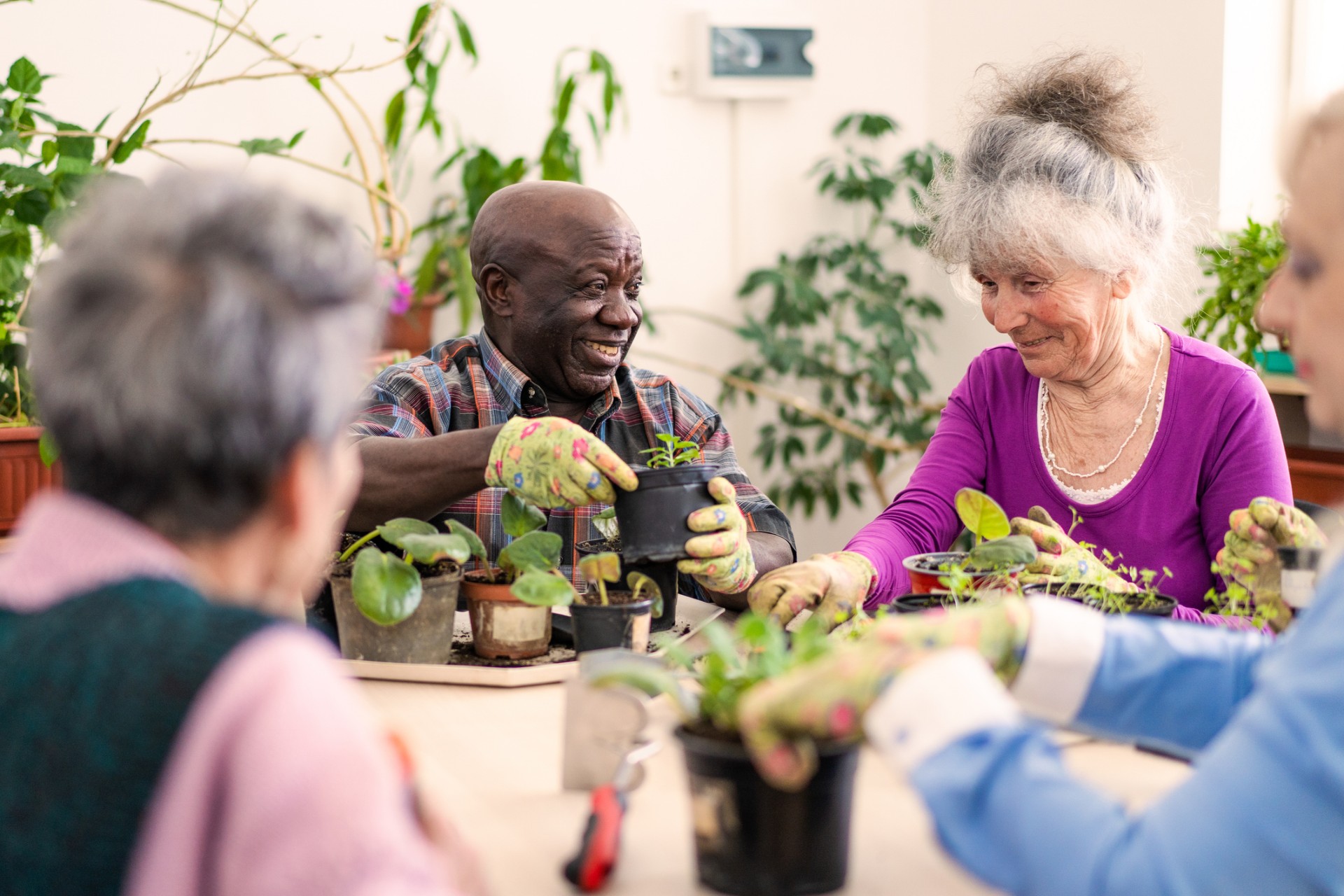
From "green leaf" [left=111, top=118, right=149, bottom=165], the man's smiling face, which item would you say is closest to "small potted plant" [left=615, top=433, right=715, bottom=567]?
the man's smiling face

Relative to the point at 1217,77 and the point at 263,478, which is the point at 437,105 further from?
the point at 263,478

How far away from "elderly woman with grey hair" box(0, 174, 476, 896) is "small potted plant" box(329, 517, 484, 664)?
0.61 metres

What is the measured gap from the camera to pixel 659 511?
1.44 meters

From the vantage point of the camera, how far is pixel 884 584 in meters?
1.75

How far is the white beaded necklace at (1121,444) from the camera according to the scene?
1896 mm

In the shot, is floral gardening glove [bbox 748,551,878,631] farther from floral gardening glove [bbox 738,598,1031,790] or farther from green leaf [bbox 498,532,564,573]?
floral gardening glove [bbox 738,598,1031,790]

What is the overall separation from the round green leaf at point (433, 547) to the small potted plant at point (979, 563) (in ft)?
1.65

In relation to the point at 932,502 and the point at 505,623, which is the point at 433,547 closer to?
the point at 505,623

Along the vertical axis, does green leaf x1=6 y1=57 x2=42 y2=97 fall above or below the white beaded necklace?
above

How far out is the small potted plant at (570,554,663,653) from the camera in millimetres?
1341

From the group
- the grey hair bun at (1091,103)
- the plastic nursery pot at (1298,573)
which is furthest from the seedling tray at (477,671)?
the grey hair bun at (1091,103)

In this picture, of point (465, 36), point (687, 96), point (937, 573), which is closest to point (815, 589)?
point (937, 573)

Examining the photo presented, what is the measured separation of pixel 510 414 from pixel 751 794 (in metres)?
1.21

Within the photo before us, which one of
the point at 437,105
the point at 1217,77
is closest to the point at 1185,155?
the point at 1217,77
